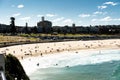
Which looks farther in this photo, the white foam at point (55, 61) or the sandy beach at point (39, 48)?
the sandy beach at point (39, 48)

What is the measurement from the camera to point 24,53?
74188 millimetres

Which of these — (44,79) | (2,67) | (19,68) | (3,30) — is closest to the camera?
(2,67)

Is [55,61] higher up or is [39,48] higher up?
[39,48]

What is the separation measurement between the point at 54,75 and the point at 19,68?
24958 mm

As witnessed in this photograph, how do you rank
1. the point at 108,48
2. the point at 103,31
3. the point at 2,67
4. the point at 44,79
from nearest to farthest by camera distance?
the point at 2,67
the point at 44,79
the point at 108,48
the point at 103,31

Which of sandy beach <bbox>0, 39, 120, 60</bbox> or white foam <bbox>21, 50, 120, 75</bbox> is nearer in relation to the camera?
white foam <bbox>21, 50, 120, 75</bbox>

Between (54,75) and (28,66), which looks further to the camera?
(28,66)

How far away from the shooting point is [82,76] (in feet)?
142

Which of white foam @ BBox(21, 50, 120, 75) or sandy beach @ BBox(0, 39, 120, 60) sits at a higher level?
sandy beach @ BBox(0, 39, 120, 60)

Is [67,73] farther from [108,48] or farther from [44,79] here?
[108,48]

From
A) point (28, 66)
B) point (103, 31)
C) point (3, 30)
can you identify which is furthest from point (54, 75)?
point (103, 31)

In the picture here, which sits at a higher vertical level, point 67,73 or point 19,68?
point 19,68

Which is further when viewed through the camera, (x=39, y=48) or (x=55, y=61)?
(x=39, y=48)

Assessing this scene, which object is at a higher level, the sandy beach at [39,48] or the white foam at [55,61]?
the sandy beach at [39,48]
